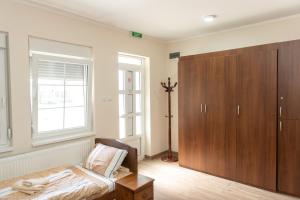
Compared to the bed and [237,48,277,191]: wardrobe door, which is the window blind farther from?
[237,48,277,191]: wardrobe door

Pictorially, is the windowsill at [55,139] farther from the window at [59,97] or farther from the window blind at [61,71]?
the window blind at [61,71]

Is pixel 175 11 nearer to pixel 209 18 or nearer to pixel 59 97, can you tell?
pixel 209 18

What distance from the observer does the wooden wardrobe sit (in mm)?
2748

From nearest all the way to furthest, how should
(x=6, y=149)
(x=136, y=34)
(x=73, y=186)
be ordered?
(x=73, y=186)
(x=6, y=149)
(x=136, y=34)

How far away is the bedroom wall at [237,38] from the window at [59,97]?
2.04 metres

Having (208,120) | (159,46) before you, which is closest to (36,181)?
(208,120)

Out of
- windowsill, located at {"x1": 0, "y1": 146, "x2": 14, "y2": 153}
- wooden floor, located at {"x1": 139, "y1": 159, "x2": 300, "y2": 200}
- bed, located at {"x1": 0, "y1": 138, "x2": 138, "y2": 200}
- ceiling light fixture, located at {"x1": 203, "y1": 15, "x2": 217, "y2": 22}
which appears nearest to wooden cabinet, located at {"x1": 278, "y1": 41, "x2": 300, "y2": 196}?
wooden floor, located at {"x1": 139, "y1": 159, "x2": 300, "y2": 200}

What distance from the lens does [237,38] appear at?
366 centimetres

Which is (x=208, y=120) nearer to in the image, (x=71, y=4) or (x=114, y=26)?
(x=114, y=26)

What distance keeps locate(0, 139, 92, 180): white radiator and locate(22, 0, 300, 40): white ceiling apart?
1842 mm

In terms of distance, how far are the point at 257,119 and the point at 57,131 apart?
279cm

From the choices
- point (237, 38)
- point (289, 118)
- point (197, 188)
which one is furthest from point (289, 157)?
point (237, 38)

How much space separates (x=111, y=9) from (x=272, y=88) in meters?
2.42

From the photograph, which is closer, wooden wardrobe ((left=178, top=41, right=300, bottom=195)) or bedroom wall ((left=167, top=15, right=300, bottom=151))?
wooden wardrobe ((left=178, top=41, right=300, bottom=195))
